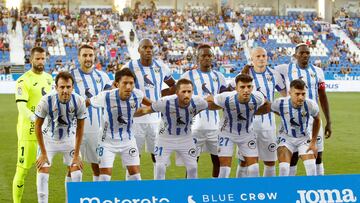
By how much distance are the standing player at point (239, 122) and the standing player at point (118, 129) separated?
1.04 m

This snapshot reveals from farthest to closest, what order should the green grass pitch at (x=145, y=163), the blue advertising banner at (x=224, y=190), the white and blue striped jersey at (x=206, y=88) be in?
the green grass pitch at (x=145, y=163)
the white and blue striped jersey at (x=206, y=88)
the blue advertising banner at (x=224, y=190)

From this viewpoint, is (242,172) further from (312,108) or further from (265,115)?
(312,108)

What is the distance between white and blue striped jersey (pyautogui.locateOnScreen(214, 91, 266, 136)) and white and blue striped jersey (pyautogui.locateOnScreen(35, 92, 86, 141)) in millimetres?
1709

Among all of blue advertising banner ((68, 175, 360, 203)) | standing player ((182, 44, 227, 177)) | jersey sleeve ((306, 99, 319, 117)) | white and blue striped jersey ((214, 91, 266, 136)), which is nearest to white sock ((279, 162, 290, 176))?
white and blue striped jersey ((214, 91, 266, 136))

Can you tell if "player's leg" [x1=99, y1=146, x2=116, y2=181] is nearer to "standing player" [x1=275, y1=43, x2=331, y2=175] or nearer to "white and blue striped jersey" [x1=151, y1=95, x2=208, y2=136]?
"white and blue striped jersey" [x1=151, y1=95, x2=208, y2=136]

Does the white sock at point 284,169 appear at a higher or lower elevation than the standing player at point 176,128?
lower

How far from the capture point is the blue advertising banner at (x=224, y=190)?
5.27m

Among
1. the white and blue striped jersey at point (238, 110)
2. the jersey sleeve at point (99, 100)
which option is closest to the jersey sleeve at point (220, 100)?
the white and blue striped jersey at point (238, 110)

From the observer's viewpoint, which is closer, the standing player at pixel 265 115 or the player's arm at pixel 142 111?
the player's arm at pixel 142 111

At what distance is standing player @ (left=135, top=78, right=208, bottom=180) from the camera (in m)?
7.42

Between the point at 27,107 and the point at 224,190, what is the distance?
3124 millimetres

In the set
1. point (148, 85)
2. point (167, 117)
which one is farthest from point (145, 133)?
point (167, 117)

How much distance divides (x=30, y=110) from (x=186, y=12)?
131ft

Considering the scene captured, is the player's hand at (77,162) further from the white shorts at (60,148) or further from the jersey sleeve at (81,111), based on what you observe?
the jersey sleeve at (81,111)
